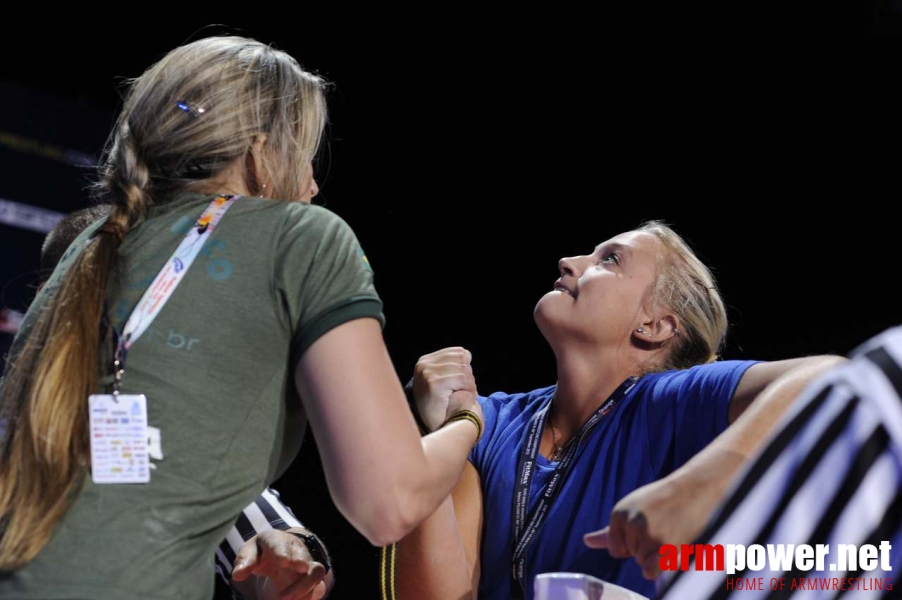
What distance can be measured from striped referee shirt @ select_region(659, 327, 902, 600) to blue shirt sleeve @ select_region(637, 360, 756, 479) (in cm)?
76

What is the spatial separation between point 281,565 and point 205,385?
54 centimetres

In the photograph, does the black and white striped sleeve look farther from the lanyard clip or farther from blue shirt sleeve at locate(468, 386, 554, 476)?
the lanyard clip

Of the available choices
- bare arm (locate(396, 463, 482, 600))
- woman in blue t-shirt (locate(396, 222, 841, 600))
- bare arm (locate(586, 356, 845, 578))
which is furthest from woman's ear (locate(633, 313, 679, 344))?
bare arm (locate(586, 356, 845, 578))

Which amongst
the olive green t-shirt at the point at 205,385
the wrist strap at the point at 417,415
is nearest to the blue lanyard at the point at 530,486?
the wrist strap at the point at 417,415

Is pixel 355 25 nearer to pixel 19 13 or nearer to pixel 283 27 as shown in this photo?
pixel 283 27

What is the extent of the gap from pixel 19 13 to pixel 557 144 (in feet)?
6.98

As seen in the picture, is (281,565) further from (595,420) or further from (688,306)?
(688,306)

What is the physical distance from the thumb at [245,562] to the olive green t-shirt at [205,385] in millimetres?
→ 404

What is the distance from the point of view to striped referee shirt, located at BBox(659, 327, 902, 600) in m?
0.70

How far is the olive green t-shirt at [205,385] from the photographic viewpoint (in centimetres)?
92

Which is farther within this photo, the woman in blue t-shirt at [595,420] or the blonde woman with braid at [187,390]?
the woman in blue t-shirt at [595,420]

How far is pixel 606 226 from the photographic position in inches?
135

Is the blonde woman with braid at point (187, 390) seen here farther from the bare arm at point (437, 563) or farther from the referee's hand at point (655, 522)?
the bare arm at point (437, 563)

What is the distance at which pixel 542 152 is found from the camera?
11.7 feet
